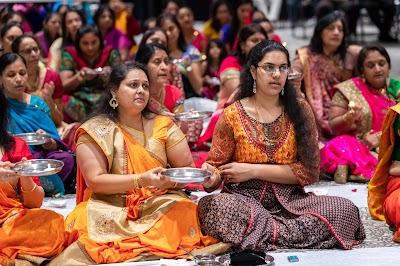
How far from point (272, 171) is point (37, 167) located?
111 cm

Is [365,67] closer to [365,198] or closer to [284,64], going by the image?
[365,198]

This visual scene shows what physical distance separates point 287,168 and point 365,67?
1.68 meters

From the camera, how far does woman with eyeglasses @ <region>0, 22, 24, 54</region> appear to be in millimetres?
7070

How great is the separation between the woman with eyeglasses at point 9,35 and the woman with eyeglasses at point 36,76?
0.84 meters

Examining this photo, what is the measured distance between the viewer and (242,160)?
425 cm

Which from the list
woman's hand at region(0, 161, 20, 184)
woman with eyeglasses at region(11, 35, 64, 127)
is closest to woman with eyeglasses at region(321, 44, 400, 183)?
woman with eyeglasses at region(11, 35, 64, 127)

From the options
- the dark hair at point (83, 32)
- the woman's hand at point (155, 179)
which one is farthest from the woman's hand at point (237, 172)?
the dark hair at point (83, 32)

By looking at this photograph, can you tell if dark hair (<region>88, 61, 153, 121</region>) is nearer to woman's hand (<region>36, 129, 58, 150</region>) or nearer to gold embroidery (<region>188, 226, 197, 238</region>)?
gold embroidery (<region>188, 226, 197, 238</region>)

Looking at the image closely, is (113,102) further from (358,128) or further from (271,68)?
(358,128)

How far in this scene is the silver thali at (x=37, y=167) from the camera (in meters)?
3.71

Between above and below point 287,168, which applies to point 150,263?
below

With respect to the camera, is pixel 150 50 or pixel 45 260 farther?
pixel 150 50

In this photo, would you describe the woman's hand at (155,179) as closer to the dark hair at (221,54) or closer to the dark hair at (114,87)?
the dark hair at (114,87)

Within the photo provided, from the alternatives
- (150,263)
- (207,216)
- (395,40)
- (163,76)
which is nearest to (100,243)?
(150,263)
